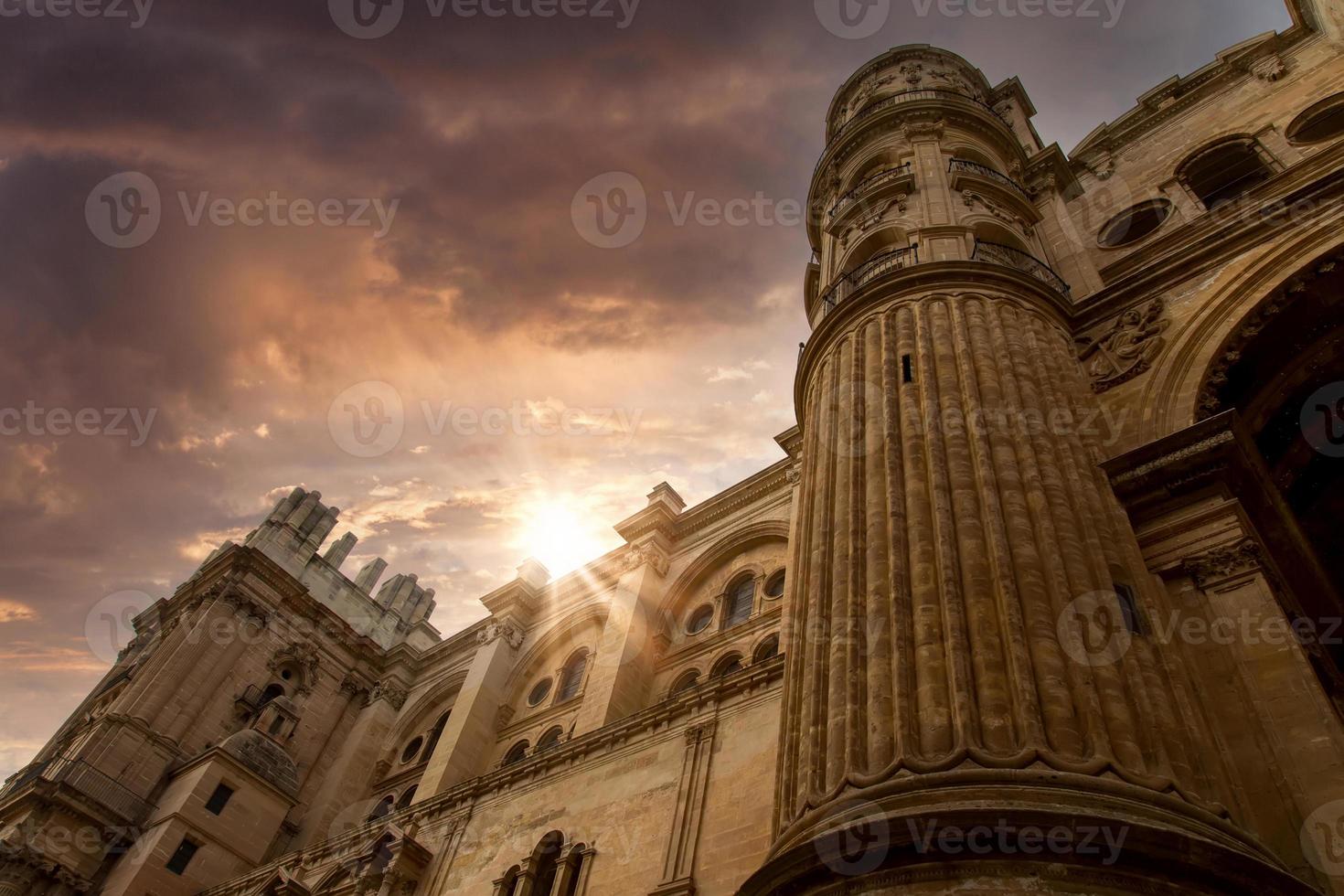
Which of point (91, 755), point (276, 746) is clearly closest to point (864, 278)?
point (276, 746)

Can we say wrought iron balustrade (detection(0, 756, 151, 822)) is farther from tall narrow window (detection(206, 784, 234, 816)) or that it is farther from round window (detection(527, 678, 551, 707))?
round window (detection(527, 678, 551, 707))

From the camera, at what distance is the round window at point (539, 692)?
95.5ft

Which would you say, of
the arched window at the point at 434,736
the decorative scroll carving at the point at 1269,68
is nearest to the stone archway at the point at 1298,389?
the decorative scroll carving at the point at 1269,68

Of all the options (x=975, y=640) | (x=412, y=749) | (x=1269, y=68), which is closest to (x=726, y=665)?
(x=975, y=640)

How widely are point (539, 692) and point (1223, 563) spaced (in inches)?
851

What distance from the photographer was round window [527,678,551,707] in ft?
95.5

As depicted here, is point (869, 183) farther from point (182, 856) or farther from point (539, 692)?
point (182, 856)

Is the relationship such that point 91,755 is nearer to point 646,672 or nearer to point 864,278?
point 646,672

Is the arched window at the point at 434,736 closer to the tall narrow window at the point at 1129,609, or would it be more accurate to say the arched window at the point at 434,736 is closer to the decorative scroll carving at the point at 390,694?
the decorative scroll carving at the point at 390,694

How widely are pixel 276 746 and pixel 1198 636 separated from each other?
2967 centimetres

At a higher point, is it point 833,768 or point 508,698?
point 508,698

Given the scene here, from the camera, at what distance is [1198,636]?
38.3ft

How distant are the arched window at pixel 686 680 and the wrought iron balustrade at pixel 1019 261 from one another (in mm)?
12724

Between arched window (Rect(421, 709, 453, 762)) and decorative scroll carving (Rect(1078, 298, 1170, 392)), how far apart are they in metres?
24.8
